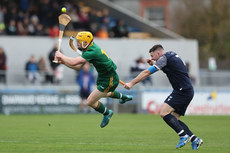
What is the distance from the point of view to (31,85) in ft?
82.2

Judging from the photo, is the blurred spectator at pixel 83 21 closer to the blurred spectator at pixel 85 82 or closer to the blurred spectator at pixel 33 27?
the blurred spectator at pixel 33 27

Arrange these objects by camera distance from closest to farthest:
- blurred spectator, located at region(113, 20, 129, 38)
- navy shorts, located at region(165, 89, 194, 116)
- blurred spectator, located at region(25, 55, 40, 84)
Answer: navy shorts, located at region(165, 89, 194, 116)
blurred spectator, located at region(25, 55, 40, 84)
blurred spectator, located at region(113, 20, 129, 38)

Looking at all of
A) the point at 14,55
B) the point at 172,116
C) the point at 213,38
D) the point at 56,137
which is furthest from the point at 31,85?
the point at 213,38

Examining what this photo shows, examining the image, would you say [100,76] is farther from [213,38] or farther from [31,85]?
[213,38]

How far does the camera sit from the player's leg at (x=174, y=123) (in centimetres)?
1122

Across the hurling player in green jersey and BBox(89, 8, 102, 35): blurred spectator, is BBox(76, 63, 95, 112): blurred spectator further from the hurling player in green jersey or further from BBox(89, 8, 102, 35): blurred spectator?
the hurling player in green jersey

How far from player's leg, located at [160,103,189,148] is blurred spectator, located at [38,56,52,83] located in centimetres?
1443

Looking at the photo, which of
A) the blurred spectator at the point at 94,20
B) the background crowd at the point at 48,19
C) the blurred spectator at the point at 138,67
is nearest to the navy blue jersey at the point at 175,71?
the blurred spectator at the point at 138,67

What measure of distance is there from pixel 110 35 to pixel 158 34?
3.37 meters

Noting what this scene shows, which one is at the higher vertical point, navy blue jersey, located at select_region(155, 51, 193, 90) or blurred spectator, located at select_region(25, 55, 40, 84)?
navy blue jersey, located at select_region(155, 51, 193, 90)

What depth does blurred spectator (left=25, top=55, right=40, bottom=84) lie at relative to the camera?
25219 millimetres

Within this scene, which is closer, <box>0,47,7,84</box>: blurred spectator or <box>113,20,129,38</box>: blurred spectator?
<box>0,47,7,84</box>: blurred spectator

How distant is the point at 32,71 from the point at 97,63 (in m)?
12.8

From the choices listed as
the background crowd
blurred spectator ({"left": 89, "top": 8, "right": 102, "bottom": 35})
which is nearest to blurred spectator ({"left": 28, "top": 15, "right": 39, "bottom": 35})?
the background crowd
